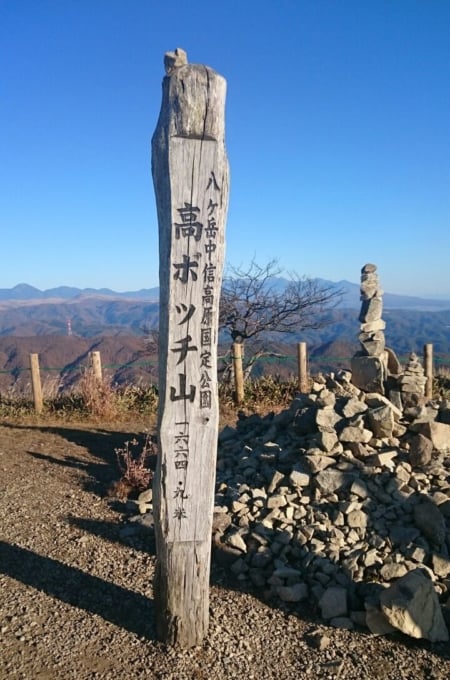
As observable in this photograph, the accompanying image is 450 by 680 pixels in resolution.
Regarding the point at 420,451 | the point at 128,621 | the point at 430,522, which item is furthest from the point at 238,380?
the point at 128,621

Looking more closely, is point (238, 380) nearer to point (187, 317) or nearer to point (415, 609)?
point (415, 609)

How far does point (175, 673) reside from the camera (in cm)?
338

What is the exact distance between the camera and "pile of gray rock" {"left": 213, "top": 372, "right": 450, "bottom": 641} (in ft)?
13.2

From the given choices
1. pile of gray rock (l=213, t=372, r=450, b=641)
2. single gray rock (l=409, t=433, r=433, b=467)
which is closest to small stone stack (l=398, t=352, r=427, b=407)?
pile of gray rock (l=213, t=372, r=450, b=641)

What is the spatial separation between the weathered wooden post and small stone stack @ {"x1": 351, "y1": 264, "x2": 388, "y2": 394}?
4.54m

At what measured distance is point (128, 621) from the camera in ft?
12.7

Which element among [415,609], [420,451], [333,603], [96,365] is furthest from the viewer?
[96,365]

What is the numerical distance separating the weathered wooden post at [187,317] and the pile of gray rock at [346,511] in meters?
1.17

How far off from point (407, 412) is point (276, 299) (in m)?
7.61

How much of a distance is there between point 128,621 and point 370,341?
5.09 m

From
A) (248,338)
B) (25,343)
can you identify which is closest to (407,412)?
(248,338)

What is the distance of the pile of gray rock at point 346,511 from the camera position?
4.03m

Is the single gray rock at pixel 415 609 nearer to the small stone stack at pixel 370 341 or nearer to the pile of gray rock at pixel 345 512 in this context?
the pile of gray rock at pixel 345 512

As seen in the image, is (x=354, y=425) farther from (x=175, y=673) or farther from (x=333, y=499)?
(x=175, y=673)
